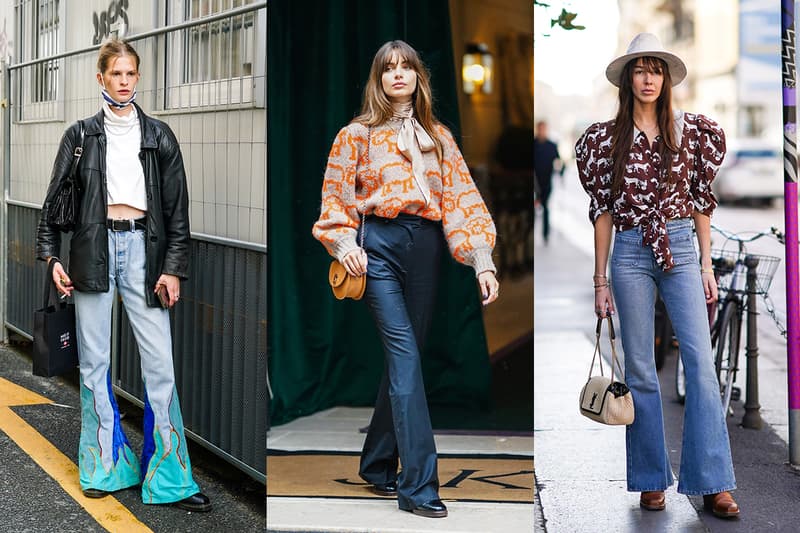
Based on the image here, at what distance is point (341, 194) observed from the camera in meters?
Answer: 3.43

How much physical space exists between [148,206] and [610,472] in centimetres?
255

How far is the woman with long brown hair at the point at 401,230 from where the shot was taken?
3373mm

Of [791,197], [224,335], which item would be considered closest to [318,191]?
[224,335]

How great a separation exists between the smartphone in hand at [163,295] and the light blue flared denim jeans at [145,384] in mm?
41

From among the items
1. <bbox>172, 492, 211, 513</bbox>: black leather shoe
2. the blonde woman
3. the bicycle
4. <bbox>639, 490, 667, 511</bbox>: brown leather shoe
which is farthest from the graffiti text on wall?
<bbox>639, 490, 667, 511</bbox>: brown leather shoe

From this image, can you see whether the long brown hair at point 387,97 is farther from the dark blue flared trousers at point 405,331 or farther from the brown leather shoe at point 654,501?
the brown leather shoe at point 654,501

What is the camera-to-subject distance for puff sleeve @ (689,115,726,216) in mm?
4664

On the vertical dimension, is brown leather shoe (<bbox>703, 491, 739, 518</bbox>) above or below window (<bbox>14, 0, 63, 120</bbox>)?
below

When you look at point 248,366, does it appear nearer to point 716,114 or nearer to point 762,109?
point 762,109

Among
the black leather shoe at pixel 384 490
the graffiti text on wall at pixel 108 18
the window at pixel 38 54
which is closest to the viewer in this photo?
the black leather shoe at pixel 384 490

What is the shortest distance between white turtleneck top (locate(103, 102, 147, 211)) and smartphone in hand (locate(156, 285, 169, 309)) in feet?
1.10

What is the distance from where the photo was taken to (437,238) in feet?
11.4

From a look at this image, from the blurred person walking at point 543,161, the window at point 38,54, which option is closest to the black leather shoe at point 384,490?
the window at point 38,54

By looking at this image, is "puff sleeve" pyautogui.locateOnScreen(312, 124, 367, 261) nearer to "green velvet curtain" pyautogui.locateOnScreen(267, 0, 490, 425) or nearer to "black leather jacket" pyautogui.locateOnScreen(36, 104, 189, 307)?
"green velvet curtain" pyautogui.locateOnScreen(267, 0, 490, 425)
